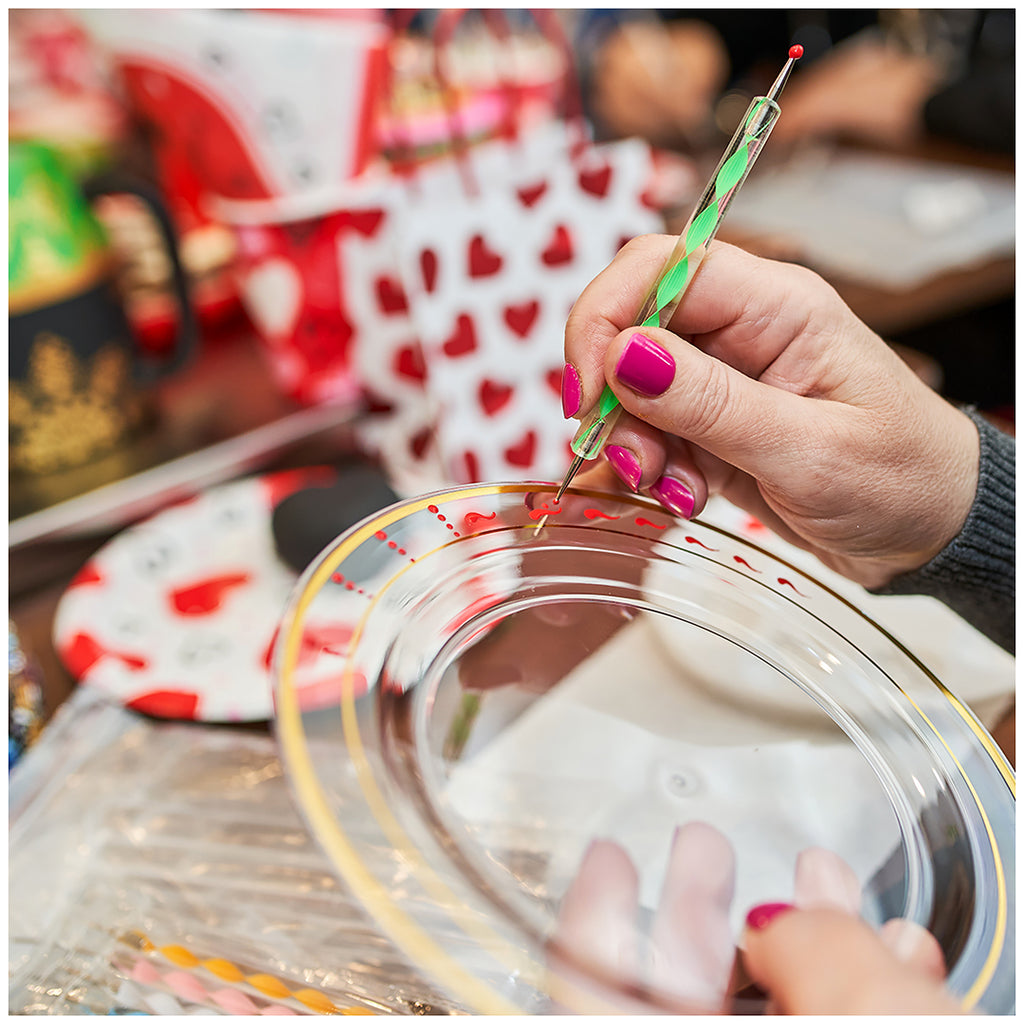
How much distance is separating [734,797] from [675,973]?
0.35ft

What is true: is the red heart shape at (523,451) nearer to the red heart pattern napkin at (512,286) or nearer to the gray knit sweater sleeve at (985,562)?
the red heart pattern napkin at (512,286)

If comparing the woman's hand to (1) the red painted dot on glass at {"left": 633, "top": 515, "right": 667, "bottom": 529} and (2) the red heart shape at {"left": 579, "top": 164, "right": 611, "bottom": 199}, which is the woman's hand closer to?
(1) the red painted dot on glass at {"left": 633, "top": 515, "right": 667, "bottom": 529}

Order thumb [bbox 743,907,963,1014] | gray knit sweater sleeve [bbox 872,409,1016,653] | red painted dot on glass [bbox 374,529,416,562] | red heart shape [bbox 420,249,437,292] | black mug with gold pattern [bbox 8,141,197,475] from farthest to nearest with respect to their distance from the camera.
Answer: red heart shape [bbox 420,249,437,292] < black mug with gold pattern [bbox 8,141,197,475] < gray knit sweater sleeve [bbox 872,409,1016,653] < red painted dot on glass [bbox 374,529,416,562] < thumb [bbox 743,907,963,1014]

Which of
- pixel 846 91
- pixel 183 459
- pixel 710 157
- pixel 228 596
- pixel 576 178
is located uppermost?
pixel 846 91

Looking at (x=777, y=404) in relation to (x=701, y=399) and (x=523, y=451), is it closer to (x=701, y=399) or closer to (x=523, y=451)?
(x=701, y=399)

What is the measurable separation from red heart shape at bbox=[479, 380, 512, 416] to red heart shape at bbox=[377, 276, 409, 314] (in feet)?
0.31

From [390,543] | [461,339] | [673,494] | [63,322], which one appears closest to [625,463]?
[673,494]

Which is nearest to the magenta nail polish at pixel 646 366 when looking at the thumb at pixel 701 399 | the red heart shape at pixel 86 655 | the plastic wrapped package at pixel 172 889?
the thumb at pixel 701 399

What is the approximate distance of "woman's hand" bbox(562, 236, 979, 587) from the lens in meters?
0.38

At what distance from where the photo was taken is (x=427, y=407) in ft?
2.51

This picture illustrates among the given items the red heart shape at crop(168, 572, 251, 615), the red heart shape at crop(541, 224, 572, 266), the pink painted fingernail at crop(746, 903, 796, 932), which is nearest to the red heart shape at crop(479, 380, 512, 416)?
the red heart shape at crop(541, 224, 572, 266)

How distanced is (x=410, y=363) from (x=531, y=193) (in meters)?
0.18

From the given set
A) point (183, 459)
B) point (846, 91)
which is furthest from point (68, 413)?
point (846, 91)

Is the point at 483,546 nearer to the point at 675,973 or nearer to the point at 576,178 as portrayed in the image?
the point at 675,973
